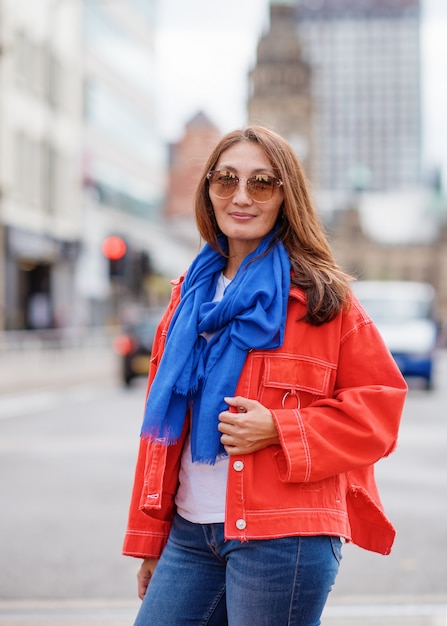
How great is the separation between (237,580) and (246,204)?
3.31 feet

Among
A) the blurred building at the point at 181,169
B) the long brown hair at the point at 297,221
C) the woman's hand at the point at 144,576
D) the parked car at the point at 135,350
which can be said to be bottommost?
the parked car at the point at 135,350

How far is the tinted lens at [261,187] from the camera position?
110 inches

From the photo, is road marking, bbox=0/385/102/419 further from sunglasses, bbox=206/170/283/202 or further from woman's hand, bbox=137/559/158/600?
sunglasses, bbox=206/170/283/202

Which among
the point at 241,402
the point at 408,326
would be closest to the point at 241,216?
the point at 241,402

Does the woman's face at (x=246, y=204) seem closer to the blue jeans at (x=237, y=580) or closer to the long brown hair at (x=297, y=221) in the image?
the long brown hair at (x=297, y=221)

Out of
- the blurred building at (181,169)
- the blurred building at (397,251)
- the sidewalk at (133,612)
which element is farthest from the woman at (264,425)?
the blurred building at (397,251)

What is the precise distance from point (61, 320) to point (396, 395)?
90.0 feet

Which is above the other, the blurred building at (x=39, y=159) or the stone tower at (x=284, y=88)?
the stone tower at (x=284, y=88)

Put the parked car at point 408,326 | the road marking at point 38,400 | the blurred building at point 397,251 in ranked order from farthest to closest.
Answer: the blurred building at point 397,251
the parked car at point 408,326
the road marking at point 38,400

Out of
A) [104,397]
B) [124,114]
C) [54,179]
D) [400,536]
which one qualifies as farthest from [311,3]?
[400,536]

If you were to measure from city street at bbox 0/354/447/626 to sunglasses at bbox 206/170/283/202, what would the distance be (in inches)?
102

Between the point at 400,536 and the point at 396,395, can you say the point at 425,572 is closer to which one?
the point at 400,536

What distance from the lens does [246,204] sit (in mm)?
2814

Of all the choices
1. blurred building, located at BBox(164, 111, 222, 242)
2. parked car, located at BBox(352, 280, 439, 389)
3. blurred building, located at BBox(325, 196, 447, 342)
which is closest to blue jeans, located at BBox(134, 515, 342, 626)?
parked car, located at BBox(352, 280, 439, 389)
